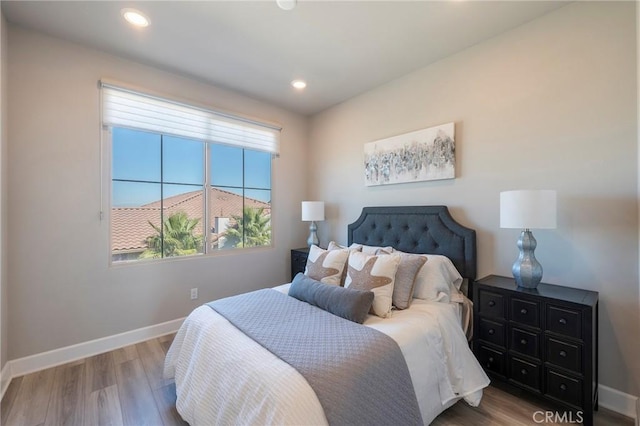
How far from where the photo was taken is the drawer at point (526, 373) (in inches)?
68.3

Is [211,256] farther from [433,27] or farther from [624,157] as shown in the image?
[624,157]

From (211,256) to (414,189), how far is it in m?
2.40

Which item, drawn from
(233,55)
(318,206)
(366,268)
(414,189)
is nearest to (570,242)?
(414,189)

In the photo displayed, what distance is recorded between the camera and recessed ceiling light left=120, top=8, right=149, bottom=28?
6.43 ft

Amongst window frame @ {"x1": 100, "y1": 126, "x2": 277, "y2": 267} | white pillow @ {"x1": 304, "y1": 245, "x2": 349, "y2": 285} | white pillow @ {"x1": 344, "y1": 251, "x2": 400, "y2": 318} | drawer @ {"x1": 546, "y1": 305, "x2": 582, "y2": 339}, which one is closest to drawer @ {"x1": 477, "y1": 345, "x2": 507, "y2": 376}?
drawer @ {"x1": 546, "y1": 305, "x2": 582, "y2": 339}

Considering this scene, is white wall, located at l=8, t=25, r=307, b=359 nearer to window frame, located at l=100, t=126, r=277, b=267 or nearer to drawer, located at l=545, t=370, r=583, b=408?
window frame, located at l=100, t=126, r=277, b=267

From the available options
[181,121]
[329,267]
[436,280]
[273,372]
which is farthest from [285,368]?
[181,121]

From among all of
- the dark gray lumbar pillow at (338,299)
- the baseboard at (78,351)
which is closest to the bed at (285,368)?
the dark gray lumbar pillow at (338,299)

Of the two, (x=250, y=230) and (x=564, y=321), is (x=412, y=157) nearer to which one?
(x=564, y=321)

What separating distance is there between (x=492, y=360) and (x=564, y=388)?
386 mm

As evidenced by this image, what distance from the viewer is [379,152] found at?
305 centimetres

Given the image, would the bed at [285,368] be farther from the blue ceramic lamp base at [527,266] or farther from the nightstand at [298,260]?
the nightstand at [298,260]

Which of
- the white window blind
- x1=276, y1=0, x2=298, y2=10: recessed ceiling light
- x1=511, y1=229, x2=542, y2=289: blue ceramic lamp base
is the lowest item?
x1=511, y1=229, x2=542, y2=289: blue ceramic lamp base

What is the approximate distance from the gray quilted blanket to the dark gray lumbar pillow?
75 mm
